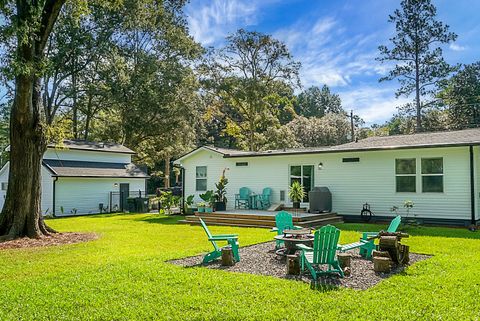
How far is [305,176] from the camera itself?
16500mm

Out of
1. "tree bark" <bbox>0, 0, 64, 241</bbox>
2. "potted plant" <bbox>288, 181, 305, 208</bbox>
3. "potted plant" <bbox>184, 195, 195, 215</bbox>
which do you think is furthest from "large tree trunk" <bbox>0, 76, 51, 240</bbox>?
"potted plant" <bbox>288, 181, 305, 208</bbox>

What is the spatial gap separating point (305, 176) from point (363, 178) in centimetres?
249

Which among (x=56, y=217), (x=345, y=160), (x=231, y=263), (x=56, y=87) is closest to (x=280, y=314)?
(x=231, y=263)

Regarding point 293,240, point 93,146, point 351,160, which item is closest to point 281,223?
point 293,240

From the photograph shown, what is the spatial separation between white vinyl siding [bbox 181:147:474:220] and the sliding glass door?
0.76ft

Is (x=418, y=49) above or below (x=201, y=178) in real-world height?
above

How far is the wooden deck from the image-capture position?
13.6m

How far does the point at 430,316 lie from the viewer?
4285mm

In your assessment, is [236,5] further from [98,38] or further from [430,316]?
[98,38]

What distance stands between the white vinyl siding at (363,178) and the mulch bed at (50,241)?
811cm

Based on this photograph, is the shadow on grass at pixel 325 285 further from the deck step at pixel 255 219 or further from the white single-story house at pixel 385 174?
the white single-story house at pixel 385 174

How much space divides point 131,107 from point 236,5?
17.7 metres

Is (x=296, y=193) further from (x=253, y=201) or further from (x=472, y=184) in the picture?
(x=472, y=184)

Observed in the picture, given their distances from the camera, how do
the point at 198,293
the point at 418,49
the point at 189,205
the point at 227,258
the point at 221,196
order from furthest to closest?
the point at 418,49 → the point at 189,205 → the point at 221,196 → the point at 227,258 → the point at 198,293
